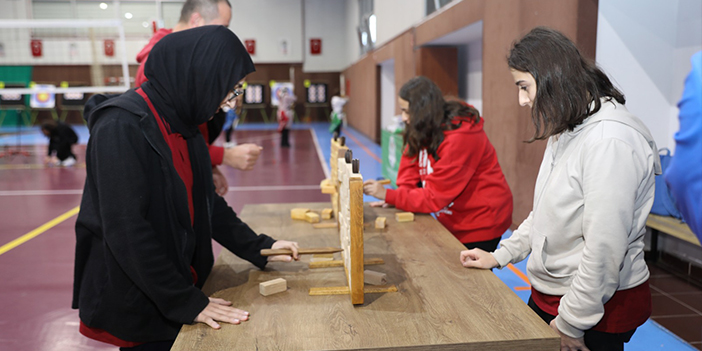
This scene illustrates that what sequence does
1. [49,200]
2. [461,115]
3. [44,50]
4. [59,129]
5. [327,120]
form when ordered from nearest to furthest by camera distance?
[461,115] < [49,200] < [59,129] < [44,50] < [327,120]

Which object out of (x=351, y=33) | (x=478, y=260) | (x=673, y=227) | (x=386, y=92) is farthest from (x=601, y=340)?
(x=351, y=33)

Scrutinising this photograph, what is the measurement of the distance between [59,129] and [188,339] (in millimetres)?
10071

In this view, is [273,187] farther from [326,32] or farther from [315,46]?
[326,32]

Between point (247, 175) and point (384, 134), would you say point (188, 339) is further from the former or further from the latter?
point (247, 175)

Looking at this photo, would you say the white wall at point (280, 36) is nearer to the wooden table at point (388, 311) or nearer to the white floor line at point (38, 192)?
the white floor line at point (38, 192)

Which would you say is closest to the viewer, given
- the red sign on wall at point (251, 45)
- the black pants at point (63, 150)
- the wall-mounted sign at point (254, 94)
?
the black pants at point (63, 150)

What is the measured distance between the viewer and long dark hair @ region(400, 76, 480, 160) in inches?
95.5

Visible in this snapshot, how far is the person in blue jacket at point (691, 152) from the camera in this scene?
0.79 m

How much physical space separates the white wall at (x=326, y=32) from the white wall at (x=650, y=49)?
18.8 meters

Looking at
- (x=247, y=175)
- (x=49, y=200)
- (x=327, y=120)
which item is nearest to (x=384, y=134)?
(x=247, y=175)

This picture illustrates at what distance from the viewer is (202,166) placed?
1.75 meters

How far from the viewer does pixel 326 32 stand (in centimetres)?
2223

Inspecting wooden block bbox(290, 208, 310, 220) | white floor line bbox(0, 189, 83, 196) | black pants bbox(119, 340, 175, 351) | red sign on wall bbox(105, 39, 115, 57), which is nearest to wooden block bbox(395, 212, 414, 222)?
wooden block bbox(290, 208, 310, 220)

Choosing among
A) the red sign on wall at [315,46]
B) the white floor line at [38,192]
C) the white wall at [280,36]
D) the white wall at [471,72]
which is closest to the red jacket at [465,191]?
the white wall at [471,72]
